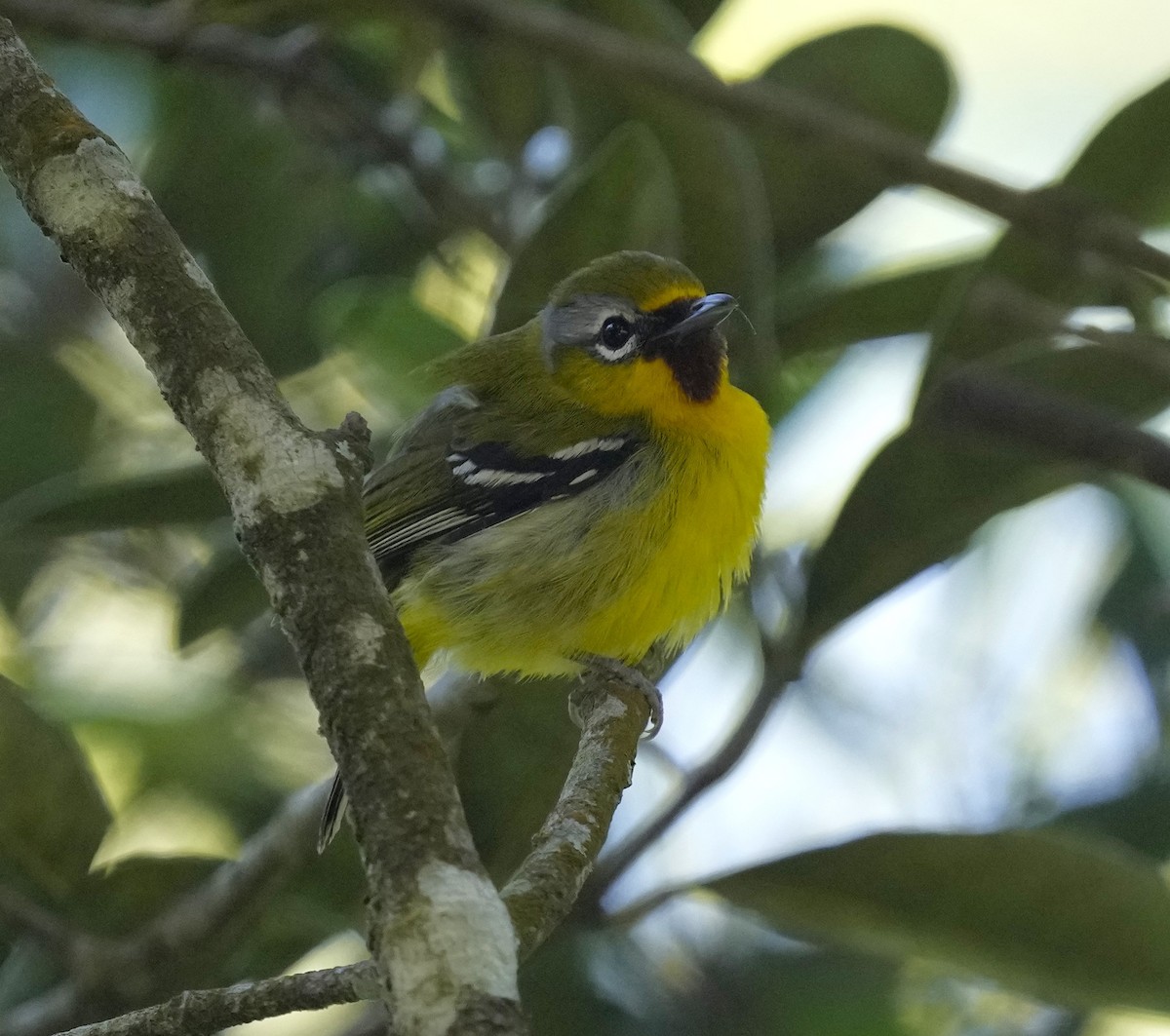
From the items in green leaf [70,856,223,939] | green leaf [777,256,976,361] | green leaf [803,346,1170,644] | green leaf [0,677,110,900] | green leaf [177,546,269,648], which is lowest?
green leaf [70,856,223,939]

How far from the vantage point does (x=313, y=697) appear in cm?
155

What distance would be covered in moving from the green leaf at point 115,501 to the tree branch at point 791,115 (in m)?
1.12

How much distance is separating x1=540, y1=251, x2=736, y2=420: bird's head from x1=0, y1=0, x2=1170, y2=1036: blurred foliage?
0.36 ft

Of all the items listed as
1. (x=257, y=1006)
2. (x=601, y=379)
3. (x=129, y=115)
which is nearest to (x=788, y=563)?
(x=601, y=379)

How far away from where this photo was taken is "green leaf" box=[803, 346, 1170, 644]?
302cm

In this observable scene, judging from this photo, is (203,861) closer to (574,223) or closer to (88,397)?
(88,397)

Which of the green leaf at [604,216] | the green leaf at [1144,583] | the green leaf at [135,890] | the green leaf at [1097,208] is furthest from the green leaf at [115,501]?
the green leaf at [1144,583]

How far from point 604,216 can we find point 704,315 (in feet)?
1.11

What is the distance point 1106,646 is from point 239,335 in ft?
8.54

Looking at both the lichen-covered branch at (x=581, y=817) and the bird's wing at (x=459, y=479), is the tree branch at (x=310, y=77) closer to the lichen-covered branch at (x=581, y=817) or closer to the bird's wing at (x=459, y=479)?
the bird's wing at (x=459, y=479)

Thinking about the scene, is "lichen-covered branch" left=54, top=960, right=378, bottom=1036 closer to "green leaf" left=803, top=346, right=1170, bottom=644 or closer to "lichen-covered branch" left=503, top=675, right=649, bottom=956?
"lichen-covered branch" left=503, top=675, right=649, bottom=956

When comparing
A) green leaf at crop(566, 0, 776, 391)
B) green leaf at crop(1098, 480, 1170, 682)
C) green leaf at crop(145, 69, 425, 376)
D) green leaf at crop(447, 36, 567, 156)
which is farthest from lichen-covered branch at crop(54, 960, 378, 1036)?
green leaf at crop(447, 36, 567, 156)

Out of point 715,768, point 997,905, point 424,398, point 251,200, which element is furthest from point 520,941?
point 251,200

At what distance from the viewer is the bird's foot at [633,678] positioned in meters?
3.11
